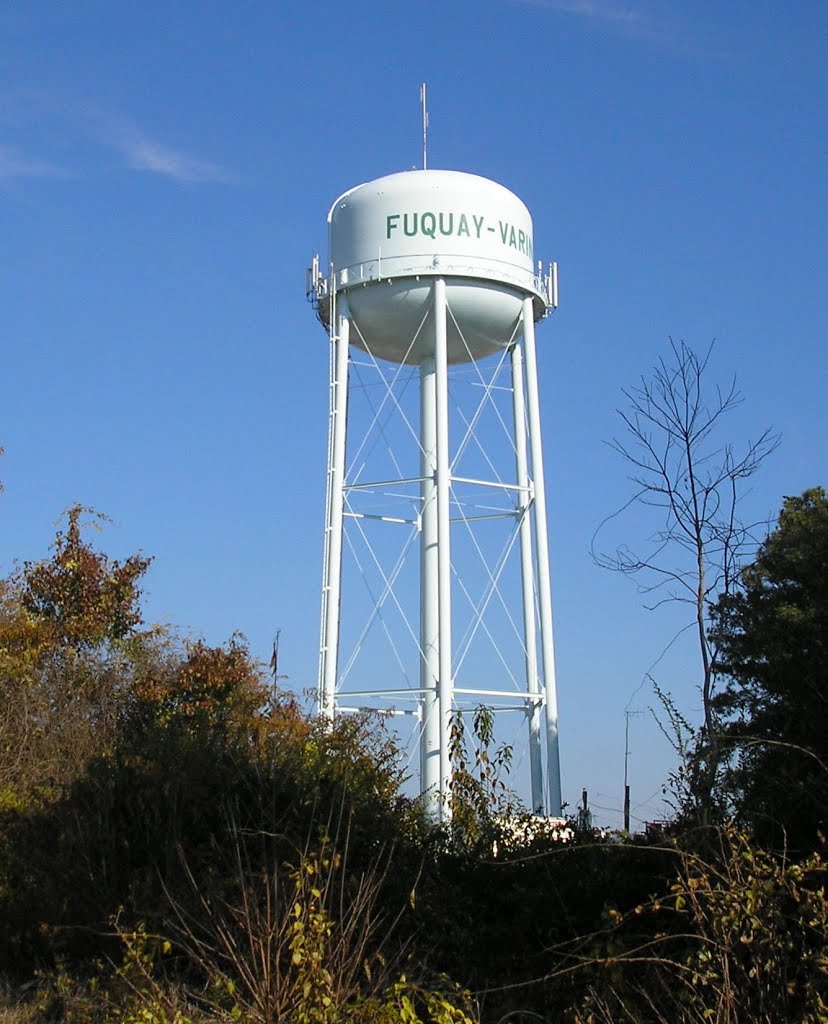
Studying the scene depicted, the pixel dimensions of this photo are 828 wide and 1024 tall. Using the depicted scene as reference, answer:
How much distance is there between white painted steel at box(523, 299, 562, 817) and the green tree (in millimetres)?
A: 7730

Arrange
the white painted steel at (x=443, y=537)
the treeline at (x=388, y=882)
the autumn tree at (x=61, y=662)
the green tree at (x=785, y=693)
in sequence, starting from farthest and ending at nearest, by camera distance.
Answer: the white painted steel at (x=443, y=537), the autumn tree at (x=61, y=662), the green tree at (x=785, y=693), the treeline at (x=388, y=882)

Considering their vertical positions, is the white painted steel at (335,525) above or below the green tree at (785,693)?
above

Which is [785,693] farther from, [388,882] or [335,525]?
[335,525]

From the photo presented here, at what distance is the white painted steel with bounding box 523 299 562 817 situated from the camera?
79.7ft

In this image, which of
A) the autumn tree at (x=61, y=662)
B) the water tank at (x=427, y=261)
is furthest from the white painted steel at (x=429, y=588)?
the autumn tree at (x=61, y=662)

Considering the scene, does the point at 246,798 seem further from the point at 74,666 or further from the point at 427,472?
the point at 427,472

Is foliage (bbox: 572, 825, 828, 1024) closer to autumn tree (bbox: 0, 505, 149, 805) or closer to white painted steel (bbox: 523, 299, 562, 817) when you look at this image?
autumn tree (bbox: 0, 505, 149, 805)

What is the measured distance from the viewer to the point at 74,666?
21984mm

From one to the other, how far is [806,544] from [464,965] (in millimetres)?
6951

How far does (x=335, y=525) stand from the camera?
969 inches

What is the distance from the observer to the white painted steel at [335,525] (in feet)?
78.7

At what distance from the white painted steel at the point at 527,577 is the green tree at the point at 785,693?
8.07m

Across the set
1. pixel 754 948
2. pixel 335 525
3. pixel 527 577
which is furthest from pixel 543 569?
pixel 754 948

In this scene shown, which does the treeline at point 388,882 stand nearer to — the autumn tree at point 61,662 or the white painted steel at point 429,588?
the autumn tree at point 61,662
